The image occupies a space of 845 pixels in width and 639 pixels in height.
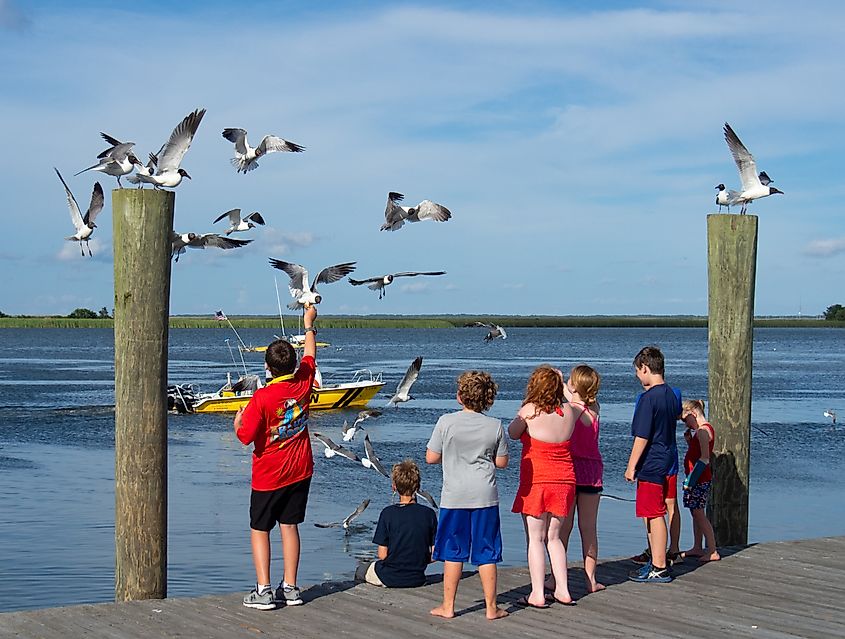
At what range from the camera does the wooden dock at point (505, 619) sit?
7008 millimetres

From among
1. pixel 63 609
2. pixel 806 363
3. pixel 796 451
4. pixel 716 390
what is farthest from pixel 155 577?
pixel 806 363

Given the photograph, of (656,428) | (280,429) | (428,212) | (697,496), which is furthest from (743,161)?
(280,429)

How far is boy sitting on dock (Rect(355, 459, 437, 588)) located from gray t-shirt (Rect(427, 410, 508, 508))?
3.11 ft

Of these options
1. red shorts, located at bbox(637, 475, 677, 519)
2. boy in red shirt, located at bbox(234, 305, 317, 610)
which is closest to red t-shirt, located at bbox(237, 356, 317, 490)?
boy in red shirt, located at bbox(234, 305, 317, 610)

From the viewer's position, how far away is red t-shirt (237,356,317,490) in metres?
7.41

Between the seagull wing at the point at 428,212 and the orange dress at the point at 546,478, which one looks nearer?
the orange dress at the point at 546,478

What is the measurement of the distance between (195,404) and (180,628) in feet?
103

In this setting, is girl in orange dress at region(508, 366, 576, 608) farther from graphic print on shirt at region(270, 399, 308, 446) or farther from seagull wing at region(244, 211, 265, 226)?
seagull wing at region(244, 211, 265, 226)

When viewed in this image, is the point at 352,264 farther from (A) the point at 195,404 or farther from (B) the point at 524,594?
(A) the point at 195,404

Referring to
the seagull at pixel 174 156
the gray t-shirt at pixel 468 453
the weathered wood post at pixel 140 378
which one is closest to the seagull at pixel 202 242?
the seagull at pixel 174 156

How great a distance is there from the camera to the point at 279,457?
7.51 m

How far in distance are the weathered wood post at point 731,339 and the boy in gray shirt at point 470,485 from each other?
129 inches

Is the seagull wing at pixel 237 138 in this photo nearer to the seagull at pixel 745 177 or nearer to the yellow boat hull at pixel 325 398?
the seagull at pixel 745 177

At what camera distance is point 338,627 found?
708cm
